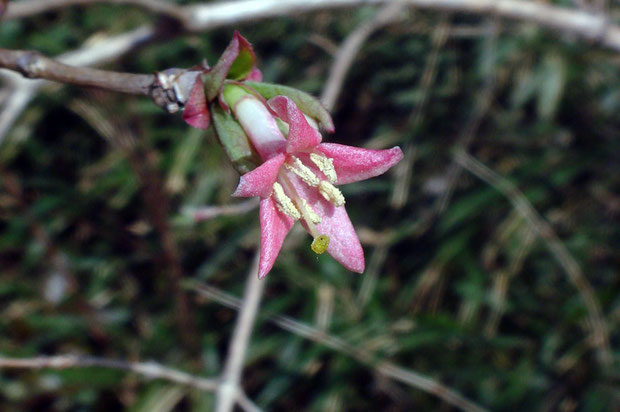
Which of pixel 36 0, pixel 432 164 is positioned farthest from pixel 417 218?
pixel 36 0

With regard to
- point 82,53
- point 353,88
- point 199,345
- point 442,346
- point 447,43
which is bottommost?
point 199,345

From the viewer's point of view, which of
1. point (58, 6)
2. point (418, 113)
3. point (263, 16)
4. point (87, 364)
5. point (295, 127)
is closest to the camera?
point (295, 127)

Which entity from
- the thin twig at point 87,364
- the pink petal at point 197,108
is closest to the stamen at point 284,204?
the pink petal at point 197,108

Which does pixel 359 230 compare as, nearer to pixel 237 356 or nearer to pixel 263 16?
pixel 263 16

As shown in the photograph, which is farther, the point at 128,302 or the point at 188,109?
the point at 128,302

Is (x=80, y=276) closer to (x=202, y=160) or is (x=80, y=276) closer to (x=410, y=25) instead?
(x=202, y=160)

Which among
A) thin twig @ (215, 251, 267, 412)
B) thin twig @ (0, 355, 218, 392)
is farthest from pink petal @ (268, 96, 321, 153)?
thin twig @ (0, 355, 218, 392)

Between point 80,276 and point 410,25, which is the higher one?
point 410,25

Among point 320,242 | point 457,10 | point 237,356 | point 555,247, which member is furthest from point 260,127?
point 555,247

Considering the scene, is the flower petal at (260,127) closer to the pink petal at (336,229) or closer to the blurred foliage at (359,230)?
the pink petal at (336,229)
